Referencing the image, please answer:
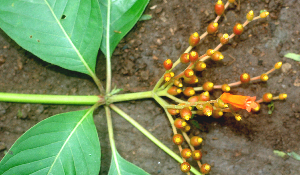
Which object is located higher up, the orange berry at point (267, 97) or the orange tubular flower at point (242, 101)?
the orange tubular flower at point (242, 101)

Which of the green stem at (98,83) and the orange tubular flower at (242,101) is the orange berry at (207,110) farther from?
the green stem at (98,83)

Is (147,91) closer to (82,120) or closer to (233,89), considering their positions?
(82,120)

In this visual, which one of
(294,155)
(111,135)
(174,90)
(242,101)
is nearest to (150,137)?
(111,135)

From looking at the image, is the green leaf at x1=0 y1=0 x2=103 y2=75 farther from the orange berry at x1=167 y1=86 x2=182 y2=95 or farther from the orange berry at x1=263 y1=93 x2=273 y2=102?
the orange berry at x1=263 y1=93 x2=273 y2=102

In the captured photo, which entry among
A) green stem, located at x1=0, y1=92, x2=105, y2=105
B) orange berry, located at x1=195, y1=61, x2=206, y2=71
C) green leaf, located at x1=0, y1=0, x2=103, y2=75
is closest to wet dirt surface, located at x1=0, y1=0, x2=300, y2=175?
green stem, located at x1=0, y1=92, x2=105, y2=105

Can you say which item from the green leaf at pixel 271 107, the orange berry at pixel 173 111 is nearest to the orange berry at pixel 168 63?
the orange berry at pixel 173 111

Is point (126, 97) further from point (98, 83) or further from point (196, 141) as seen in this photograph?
point (196, 141)

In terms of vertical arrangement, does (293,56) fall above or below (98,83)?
below
